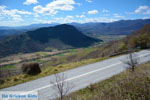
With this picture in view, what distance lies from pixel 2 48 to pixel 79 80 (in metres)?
214

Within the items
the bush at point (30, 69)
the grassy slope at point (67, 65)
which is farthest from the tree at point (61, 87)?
the bush at point (30, 69)

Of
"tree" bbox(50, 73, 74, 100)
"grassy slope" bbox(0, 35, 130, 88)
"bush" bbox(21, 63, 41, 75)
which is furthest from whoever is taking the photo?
"bush" bbox(21, 63, 41, 75)

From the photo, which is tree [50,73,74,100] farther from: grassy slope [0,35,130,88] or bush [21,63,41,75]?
bush [21,63,41,75]

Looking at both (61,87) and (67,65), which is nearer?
(61,87)

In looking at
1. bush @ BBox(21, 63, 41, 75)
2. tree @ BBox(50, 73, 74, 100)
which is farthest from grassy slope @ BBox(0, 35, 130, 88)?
tree @ BBox(50, 73, 74, 100)

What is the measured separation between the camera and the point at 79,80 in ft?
43.9

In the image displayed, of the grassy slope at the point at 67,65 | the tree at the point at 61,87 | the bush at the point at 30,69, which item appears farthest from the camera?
the bush at the point at 30,69

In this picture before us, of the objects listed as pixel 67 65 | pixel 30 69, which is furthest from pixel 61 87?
pixel 67 65

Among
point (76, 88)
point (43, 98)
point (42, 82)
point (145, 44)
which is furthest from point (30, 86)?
point (145, 44)

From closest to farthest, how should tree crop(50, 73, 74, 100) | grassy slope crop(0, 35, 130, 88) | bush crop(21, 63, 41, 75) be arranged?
1. tree crop(50, 73, 74, 100)
2. grassy slope crop(0, 35, 130, 88)
3. bush crop(21, 63, 41, 75)

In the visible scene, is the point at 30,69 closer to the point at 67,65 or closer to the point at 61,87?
the point at 67,65

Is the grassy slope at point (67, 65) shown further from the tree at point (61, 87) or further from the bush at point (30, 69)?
the tree at point (61, 87)

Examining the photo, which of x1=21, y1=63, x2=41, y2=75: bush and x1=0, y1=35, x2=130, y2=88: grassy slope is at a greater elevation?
x1=21, y1=63, x2=41, y2=75: bush

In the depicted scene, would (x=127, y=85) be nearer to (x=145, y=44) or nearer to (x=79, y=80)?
(x=79, y=80)
